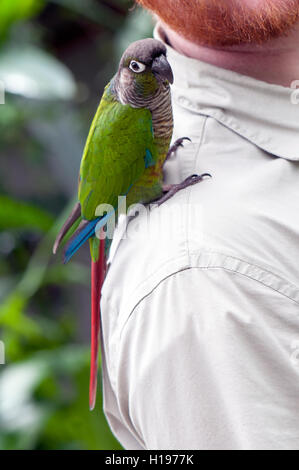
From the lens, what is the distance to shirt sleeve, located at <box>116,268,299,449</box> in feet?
1.75

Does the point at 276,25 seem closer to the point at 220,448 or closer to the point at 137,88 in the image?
the point at 137,88

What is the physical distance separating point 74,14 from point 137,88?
1.84 m

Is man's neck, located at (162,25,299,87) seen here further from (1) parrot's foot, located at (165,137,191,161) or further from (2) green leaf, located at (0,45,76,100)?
(2) green leaf, located at (0,45,76,100)

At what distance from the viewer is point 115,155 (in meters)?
0.68

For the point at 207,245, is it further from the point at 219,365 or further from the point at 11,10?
the point at 11,10

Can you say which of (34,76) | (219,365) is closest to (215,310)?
(219,365)

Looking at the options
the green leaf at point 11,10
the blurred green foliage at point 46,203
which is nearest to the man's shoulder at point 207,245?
the blurred green foliage at point 46,203

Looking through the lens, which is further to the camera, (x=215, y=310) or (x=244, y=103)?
(x=244, y=103)

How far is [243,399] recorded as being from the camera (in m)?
0.53

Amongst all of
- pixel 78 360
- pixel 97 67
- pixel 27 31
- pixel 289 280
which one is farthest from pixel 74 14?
pixel 289 280

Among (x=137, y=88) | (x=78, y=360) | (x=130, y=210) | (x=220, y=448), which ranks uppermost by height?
(x=137, y=88)

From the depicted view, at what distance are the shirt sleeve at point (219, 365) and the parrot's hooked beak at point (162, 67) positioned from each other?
→ 0.19 meters

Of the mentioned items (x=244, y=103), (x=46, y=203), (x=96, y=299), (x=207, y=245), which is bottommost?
(x=46, y=203)

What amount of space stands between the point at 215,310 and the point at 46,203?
165cm
